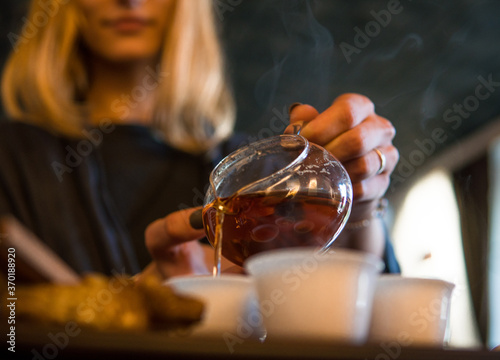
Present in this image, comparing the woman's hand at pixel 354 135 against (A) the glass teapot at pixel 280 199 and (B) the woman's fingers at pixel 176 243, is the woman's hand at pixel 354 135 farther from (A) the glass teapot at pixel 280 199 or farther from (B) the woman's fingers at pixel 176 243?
→ (B) the woman's fingers at pixel 176 243

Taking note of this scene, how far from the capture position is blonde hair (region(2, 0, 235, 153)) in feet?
5.22

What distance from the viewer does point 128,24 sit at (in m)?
1.51

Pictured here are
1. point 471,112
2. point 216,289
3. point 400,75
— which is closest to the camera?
point 216,289

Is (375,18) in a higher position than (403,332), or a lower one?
higher

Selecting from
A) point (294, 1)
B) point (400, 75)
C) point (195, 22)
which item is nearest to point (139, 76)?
point (195, 22)

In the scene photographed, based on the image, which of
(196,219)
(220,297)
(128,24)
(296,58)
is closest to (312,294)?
(220,297)

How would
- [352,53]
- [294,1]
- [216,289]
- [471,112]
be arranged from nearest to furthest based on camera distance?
[216,289] → [294,1] → [352,53] → [471,112]

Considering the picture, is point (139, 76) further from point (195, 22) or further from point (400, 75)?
point (400, 75)

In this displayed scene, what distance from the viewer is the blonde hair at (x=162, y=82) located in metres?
1.59

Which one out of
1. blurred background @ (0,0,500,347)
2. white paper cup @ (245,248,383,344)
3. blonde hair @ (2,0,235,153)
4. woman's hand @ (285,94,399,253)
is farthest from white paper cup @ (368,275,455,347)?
blurred background @ (0,0,500,347)

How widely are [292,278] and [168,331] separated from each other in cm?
12

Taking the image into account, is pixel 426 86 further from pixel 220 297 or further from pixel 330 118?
pixel 220 297

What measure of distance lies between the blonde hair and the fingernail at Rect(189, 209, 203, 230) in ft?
2.92

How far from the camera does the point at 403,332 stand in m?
0.56
